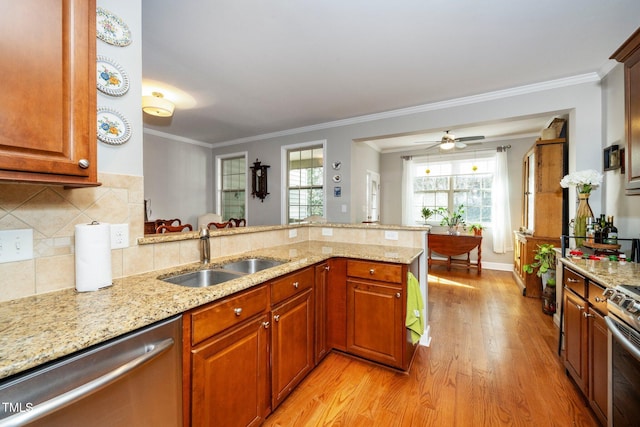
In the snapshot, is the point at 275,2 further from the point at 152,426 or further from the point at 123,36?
the point at 152,426

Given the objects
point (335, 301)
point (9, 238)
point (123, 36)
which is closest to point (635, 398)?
point (335, 301)

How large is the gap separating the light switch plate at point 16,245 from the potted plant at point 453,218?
220 inches

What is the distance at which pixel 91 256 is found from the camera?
112 cm

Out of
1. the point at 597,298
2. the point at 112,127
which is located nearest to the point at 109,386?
the point at 112,127

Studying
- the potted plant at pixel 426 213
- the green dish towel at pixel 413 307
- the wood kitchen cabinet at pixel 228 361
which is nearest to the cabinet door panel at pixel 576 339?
the green dish towel at pixel 413 307

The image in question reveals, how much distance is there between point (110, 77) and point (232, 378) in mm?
1594

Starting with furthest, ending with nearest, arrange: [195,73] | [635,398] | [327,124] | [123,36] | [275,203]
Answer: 1. [275,203]
2. [327,124]
3. [195,73]
4. [123,36]
5. [635,398]

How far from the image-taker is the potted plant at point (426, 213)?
18.5ft

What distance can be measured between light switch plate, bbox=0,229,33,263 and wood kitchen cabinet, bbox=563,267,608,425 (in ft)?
8.84

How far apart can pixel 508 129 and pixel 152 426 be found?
578 centimetres

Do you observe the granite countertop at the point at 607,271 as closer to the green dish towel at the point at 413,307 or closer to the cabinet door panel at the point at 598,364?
the cabinet door panel at the point at 598,364

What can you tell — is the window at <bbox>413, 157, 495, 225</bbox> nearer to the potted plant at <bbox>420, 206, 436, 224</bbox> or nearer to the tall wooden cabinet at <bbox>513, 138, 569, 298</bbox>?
the potted plant at <bbox>420, 206, 436, 224</bbox>

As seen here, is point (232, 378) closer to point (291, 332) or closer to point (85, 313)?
point (291, 332)

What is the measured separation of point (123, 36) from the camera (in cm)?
134
